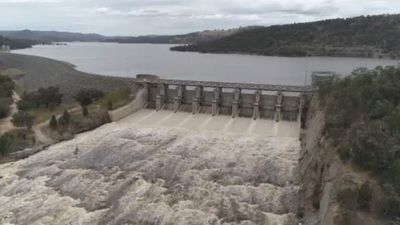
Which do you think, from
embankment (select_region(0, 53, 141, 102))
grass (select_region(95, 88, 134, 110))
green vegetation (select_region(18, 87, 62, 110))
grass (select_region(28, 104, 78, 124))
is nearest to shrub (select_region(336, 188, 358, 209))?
grass (select_region(95, 88, 134, 110))

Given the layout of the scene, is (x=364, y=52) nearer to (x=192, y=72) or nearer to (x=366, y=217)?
(x=192, y=72)

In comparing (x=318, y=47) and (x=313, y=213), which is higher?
(x=318, y=47)

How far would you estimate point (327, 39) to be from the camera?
13012cm

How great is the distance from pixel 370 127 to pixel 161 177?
13.2m

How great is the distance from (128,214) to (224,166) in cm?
842

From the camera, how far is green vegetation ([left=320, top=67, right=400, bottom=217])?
19062 mm

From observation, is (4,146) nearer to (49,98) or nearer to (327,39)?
(49,98)

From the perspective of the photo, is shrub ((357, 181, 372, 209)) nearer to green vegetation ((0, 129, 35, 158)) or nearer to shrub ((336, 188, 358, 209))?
shrub ((336, 188, 358, 209))

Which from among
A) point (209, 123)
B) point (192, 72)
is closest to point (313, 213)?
point (209, 123)

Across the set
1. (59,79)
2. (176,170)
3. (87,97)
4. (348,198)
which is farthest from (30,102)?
(348,198)

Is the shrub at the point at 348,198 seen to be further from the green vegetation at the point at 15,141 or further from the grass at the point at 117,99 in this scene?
the grass at the point at 117,99

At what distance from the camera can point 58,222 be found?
900 inches

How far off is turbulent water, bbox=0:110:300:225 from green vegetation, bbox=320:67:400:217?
4.34 meters

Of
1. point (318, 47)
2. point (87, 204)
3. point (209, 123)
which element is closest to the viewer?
point (87, 204)
